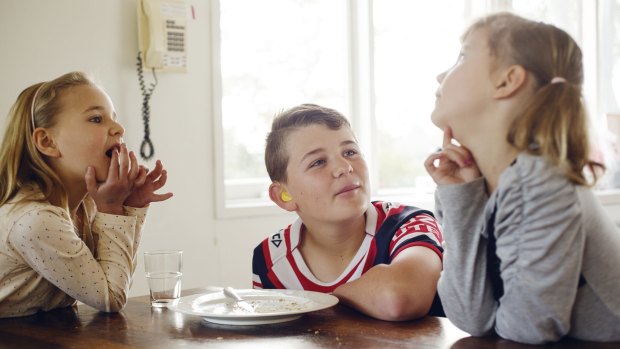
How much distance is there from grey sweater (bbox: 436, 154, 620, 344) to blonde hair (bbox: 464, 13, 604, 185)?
1.0 inches

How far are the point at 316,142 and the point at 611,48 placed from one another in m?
3.18

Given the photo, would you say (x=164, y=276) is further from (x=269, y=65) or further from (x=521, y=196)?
(x=269, y=65)

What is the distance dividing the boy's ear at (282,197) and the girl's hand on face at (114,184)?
0.37 metres

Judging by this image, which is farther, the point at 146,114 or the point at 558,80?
the point at 146,114

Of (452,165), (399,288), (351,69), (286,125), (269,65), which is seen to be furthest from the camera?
(351,69)

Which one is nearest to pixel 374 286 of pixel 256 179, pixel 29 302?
pixel 29 302

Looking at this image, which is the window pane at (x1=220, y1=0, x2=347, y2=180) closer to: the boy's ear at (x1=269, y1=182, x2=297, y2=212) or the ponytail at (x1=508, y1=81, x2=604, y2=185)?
the boy's ear at (x1=269, y1=182, x2=297, y2=212)

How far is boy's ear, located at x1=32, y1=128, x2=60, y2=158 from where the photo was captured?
1538 millimetres

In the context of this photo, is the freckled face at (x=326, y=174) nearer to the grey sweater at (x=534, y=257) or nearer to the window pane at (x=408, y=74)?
the grey sweater at (x=534, y=257)

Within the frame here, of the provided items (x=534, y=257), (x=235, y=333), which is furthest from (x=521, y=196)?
(x=235, y=333)

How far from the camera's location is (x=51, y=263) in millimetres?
1369

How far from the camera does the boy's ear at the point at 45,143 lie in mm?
1538

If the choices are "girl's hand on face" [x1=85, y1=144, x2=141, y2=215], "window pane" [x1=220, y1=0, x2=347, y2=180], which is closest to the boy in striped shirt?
"girl's hand on face" [x1=85, y1=144, x2=141, y2=215]

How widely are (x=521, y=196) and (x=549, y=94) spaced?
0.14 metres
